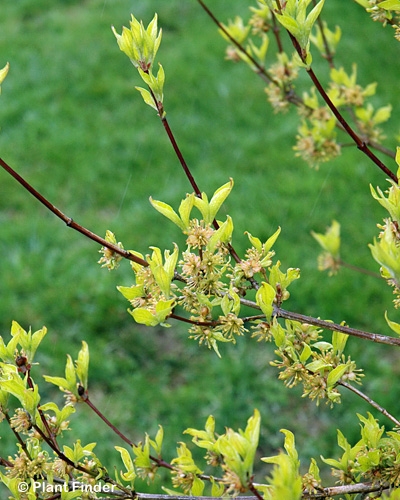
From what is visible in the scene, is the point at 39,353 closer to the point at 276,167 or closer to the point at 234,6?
the point at 276,167

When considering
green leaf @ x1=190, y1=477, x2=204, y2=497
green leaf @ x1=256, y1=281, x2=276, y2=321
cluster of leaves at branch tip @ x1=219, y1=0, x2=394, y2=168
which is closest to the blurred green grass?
cluster of leaves at branch tip @ x1=219, y1=0, x2=394, y2=168

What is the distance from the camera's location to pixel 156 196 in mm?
4473

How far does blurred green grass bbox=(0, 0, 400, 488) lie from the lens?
3.30 meters

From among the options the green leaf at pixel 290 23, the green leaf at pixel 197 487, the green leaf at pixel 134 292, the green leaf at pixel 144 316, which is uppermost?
the green leaf at pixel 290 23

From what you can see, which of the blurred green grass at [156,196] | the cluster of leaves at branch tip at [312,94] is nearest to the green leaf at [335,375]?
the cluster of leaves at branch tip at [312,94]

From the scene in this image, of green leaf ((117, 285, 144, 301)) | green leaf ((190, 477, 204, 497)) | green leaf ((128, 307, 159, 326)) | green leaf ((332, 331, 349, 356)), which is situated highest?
green leaf ((128, 307, 159, 326))

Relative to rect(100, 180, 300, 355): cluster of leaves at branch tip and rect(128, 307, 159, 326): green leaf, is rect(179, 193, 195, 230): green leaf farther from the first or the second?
rect(128, 307, 159, 326): green leaf

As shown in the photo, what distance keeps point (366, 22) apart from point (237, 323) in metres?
5.76

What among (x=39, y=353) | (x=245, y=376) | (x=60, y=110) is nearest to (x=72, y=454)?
(x=245, y=376)

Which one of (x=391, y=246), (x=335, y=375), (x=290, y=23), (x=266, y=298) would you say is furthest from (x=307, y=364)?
(x=290, y=23)

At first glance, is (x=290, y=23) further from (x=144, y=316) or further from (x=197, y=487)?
(x=197, y=487)

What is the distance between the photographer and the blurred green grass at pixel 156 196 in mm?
3297

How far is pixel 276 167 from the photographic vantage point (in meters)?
4.70

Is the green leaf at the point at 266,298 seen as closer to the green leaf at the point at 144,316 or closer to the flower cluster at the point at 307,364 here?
the flower cluster at the point at 307,364
